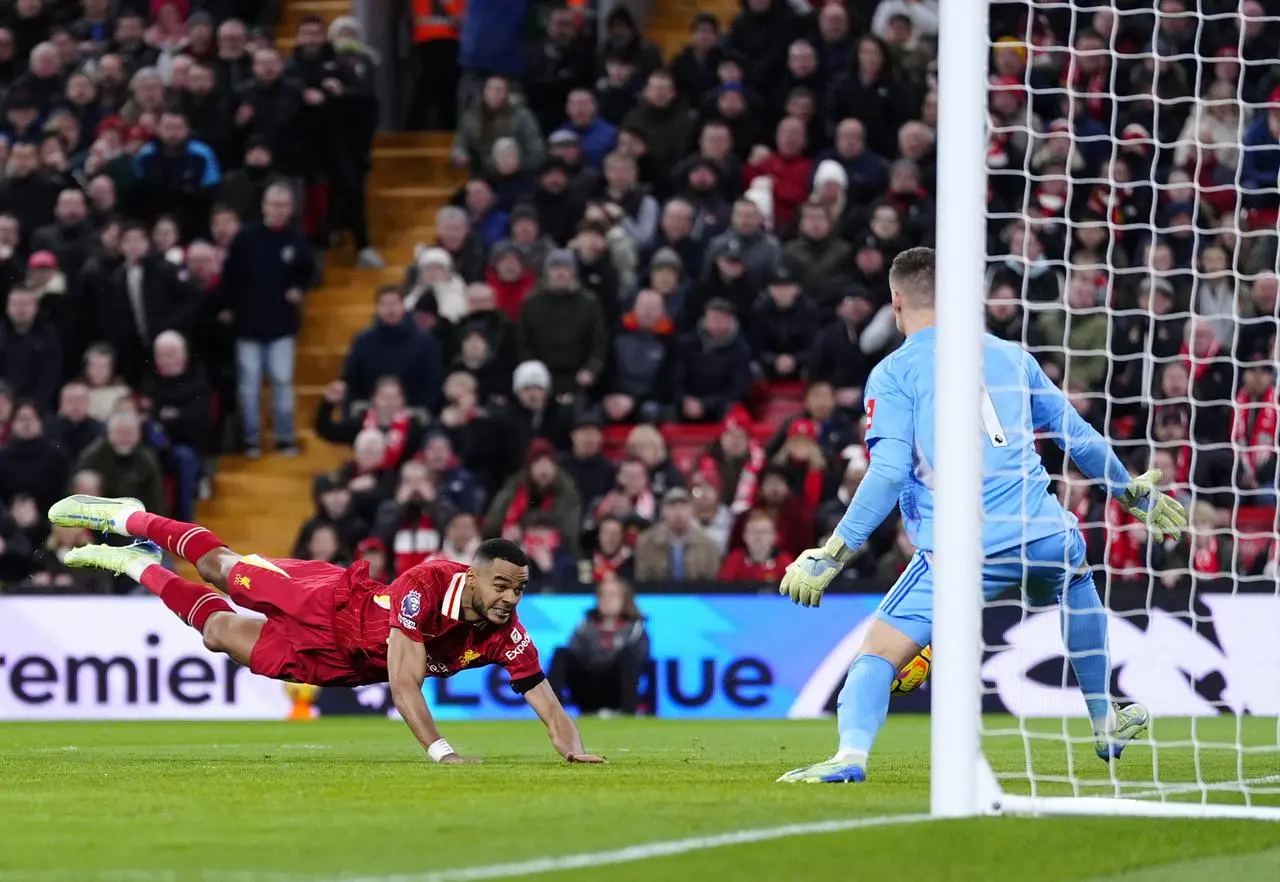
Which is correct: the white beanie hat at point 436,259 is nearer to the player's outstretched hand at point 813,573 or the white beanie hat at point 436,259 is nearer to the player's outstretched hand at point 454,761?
the player's outstretched hand at point 454,761

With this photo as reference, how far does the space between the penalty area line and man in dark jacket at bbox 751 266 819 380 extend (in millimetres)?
10801

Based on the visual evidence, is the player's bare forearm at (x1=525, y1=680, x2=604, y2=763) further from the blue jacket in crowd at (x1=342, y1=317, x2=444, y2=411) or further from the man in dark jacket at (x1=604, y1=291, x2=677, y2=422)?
the blue jacket in crowd at (x1=342, y1=317, x2=444, y2=411)

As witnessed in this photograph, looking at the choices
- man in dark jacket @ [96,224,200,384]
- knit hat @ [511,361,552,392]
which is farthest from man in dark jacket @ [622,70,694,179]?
man in dark jacket @ [96,224,200,384]

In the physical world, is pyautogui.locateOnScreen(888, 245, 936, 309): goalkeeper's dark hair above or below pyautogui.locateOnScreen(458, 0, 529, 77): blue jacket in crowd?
below

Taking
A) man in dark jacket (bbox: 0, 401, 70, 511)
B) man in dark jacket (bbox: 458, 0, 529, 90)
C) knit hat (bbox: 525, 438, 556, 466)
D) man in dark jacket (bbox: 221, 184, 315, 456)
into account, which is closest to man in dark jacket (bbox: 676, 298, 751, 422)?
knit hat (bbox: 525, 438, 556, 466)

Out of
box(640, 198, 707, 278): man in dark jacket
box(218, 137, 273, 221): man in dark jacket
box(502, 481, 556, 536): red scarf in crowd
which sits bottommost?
box(502, 481, 556, 536): red scarf in crowd

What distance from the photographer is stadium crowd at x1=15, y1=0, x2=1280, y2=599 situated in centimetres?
1567

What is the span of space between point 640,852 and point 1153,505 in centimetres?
342

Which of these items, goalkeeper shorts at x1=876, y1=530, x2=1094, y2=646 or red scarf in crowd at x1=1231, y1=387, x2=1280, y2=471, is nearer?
goalkeeper shorts at x1=876, y1=530, x2=1094, y2=646

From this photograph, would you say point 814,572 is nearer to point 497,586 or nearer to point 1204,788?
point 1204,788

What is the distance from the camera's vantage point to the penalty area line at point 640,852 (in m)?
5.33

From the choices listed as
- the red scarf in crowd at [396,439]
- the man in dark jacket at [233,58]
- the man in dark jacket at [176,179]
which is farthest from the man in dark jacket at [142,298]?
the man in dark jacket at [233,58]

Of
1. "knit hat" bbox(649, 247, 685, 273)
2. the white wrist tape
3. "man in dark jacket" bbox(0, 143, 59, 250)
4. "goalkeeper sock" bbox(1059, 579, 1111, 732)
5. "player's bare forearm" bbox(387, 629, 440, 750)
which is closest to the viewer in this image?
"goalkeeper sock" bbox(1059, 579, 1111, 732)

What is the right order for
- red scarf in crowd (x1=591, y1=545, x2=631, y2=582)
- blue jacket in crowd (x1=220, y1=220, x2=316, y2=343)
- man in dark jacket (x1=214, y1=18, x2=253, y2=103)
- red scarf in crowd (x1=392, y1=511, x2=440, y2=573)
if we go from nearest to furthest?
1. red scarf in crowd (x1=591, y1=545, x2=631, y2=582)
2. red scarf in crowd (x1=392, y1=511, x2=440, y2=573)
3. blue jacket in crowd (x1=220, y1=220, x2=316, y2=343)
4. man in dark jacket (x1=214, y1=18, x2=253, y2=103)
